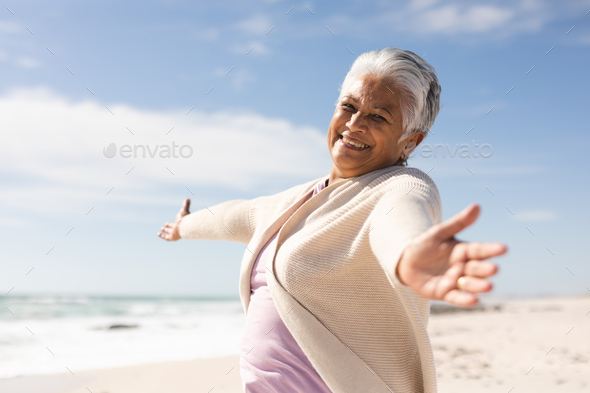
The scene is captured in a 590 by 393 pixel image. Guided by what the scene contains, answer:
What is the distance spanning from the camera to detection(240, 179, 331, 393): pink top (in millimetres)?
1528

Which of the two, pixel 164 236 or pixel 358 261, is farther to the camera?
pixel 164 236

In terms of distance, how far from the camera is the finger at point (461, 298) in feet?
2.77

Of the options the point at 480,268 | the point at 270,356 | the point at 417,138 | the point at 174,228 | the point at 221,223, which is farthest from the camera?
the point at 174,228

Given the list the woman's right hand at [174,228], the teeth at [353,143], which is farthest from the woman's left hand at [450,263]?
the woman's right hand at [174,228]

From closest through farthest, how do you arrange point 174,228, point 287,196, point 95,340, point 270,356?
1. point 270,356
2. point 287,196
3. point 174,228
4. point 95,340

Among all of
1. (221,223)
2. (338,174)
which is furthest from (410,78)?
(221,223)

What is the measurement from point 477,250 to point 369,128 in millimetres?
909

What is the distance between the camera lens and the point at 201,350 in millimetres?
7676

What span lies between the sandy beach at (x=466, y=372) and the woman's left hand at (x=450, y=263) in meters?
3.82

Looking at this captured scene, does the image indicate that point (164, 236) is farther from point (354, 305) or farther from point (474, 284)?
point (474, 284)

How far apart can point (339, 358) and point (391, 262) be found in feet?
1.79

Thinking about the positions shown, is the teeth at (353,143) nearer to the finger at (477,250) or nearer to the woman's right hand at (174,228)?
the finger at (477,250)

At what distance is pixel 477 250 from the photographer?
0.86 meters

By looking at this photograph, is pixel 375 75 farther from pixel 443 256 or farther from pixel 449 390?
pixel 449 390
